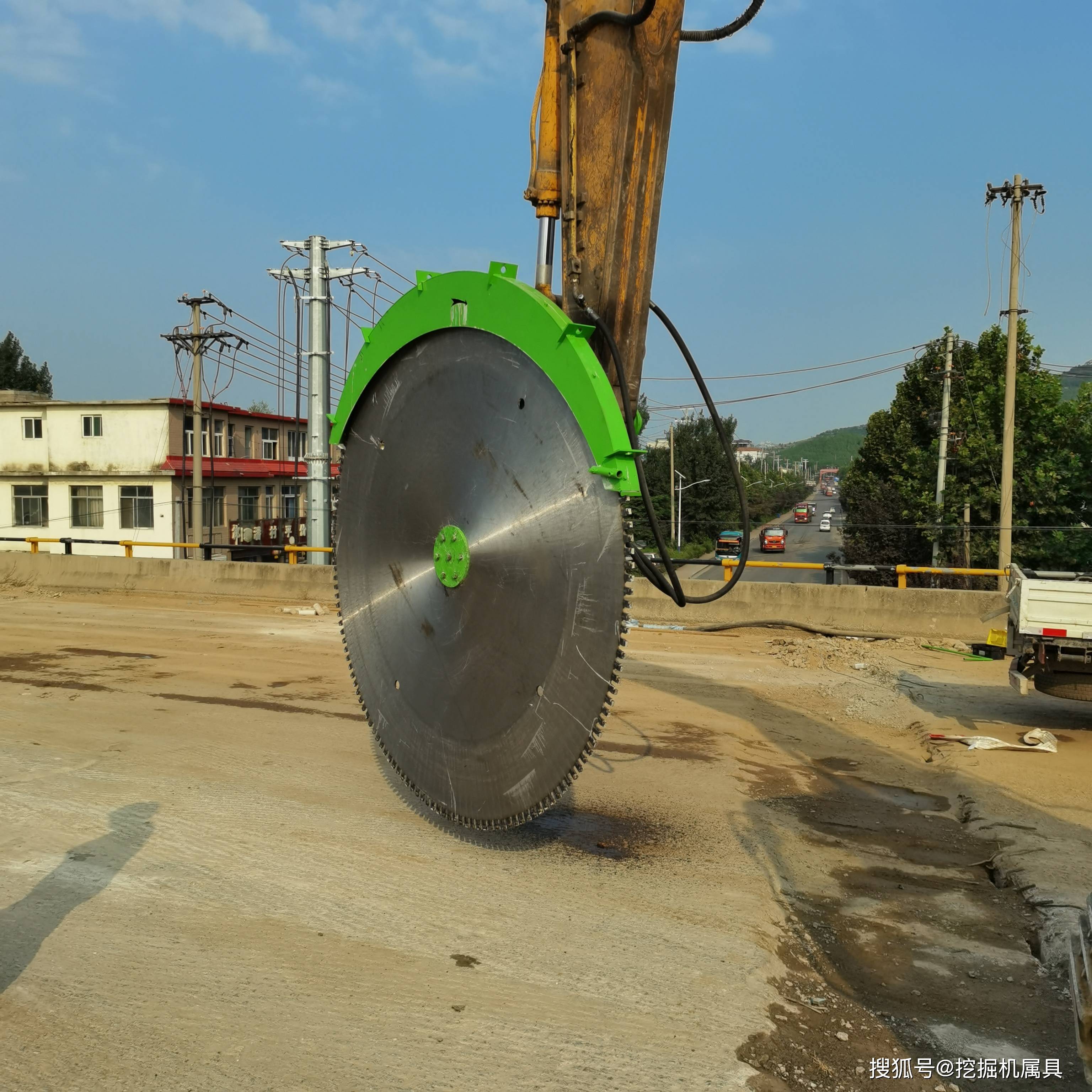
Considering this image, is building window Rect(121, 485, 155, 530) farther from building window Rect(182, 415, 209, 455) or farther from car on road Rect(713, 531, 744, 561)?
car on road Rect(713, 531, 744, 561)

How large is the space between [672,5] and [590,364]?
5.50 ft

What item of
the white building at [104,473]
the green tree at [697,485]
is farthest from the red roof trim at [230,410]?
the green tree at [697,485]

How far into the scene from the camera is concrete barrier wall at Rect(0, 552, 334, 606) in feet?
63.2

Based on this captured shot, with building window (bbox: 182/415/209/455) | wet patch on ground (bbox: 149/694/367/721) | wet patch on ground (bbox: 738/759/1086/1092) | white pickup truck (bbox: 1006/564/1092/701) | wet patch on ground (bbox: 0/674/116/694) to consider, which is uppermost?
building window (bbox: 182/415/209/455)

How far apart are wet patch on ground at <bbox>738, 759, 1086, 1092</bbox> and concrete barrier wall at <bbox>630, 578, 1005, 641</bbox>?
8148mm

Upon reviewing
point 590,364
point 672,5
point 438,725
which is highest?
point 672,5

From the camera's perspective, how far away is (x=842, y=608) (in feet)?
50.6

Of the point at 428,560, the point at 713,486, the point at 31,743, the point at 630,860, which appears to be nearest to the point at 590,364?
the point at 428,560

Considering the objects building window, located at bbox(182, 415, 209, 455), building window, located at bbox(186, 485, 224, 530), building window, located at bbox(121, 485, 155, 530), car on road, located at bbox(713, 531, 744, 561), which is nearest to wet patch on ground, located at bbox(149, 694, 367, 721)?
car on road, located at bbox(713, 531, 744, 561)

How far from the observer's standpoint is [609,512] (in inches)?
143

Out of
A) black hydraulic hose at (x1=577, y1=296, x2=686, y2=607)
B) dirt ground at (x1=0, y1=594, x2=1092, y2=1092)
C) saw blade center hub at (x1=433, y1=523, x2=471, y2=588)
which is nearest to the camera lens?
dirt ground at (x1=0, y1=594, x2=1092, y2=1092)

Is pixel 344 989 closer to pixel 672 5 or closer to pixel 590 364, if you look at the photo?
pixel 590 364

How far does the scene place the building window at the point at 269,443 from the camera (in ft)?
194

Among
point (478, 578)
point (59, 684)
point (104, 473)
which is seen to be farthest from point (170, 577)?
point (104, 473)
